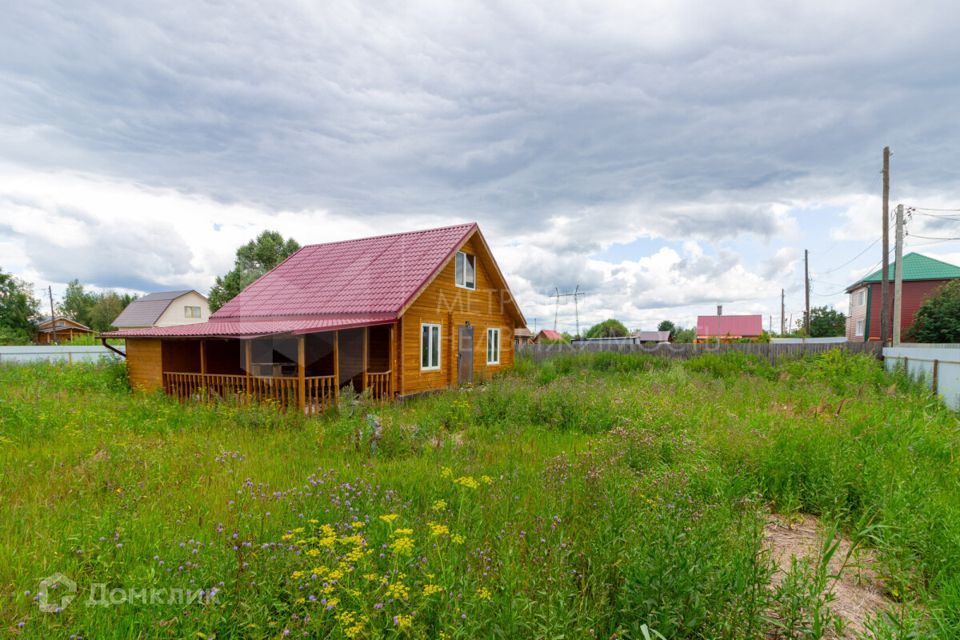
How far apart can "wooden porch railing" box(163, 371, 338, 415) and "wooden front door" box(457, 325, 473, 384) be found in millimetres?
5796

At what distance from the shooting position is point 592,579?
2984 mm

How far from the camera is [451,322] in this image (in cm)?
1698

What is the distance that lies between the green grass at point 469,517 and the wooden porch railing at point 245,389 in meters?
1.30

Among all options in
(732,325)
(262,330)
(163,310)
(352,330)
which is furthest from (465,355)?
(732,325)

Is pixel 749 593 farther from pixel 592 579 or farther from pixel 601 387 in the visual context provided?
pixel 601 387

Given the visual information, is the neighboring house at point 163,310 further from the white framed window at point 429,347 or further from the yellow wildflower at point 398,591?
the yellow wildflower at point 398,591

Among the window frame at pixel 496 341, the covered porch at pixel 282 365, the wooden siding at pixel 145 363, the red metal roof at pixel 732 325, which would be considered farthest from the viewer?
the red metal roof at pixel 732 325

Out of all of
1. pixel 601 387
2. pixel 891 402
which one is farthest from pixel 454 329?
pixel 891 402

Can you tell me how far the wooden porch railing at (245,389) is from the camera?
35.6 feet

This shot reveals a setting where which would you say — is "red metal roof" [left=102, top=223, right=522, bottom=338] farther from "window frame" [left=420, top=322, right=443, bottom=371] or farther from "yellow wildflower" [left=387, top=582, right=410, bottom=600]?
"yellow wildflower" [left=387, top=582, right=410, bottom=600]

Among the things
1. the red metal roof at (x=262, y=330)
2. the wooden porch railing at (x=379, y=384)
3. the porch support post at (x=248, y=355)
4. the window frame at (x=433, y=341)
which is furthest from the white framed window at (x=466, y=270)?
the porch support post at (x=248, y=355)

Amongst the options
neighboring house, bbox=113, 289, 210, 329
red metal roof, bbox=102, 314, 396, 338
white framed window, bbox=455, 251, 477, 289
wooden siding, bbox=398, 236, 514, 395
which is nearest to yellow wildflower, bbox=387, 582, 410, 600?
red metal roof, bbox=102, 314, 396, 338

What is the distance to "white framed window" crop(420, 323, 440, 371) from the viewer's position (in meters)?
15.5

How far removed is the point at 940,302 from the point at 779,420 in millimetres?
27599
